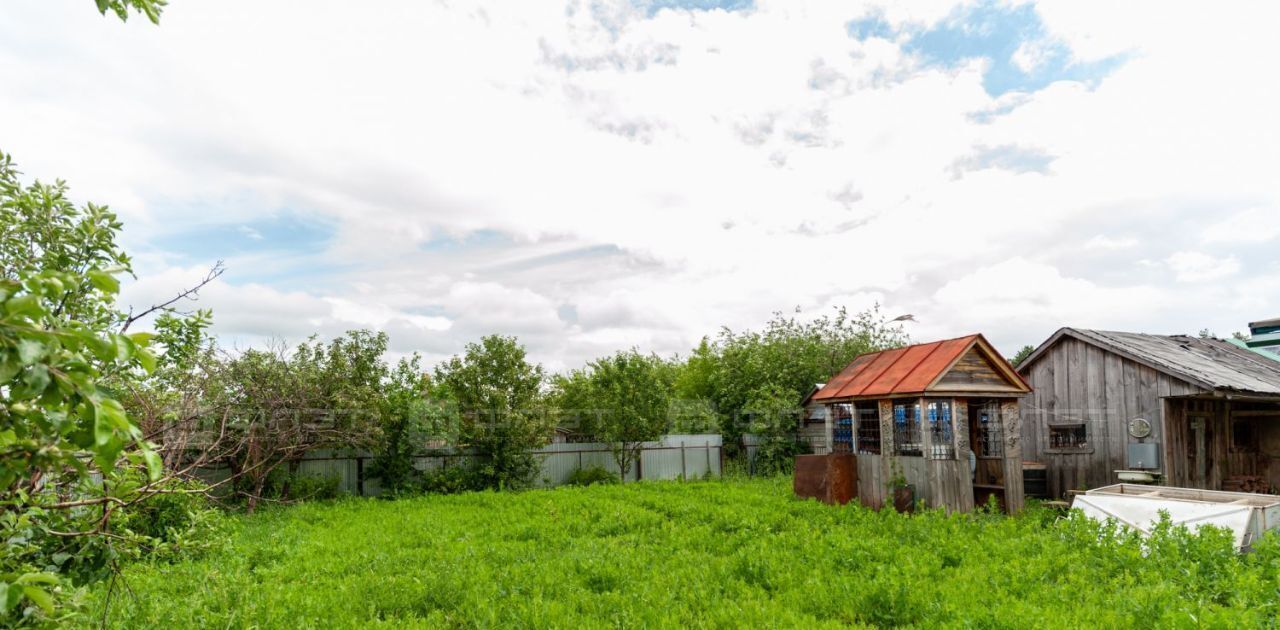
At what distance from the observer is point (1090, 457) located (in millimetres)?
15836

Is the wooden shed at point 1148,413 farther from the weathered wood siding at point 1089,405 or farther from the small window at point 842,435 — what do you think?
the small window at point 842,435

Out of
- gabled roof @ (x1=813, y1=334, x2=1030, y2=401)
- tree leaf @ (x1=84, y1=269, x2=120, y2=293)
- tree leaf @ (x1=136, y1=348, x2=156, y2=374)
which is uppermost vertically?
tree leaf @ (x1=84, y1=269, x2=120, y2=293)

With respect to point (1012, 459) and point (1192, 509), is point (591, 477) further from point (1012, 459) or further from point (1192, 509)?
point (1192, 509)

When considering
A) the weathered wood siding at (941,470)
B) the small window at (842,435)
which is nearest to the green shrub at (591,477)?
the small window at (842,435)

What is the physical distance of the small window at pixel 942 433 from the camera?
13.9 metres

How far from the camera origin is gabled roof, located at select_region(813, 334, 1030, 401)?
1383 centimetres

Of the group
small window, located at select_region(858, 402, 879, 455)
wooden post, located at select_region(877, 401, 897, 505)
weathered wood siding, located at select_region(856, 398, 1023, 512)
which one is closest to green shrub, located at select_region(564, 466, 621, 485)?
small window, located at select_region(858, 402, 879, 455)

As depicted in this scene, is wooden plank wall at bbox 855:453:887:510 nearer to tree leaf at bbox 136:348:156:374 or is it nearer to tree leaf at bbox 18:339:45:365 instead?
tree leaf at bbox 136:348:156:374

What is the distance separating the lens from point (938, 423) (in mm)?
14305

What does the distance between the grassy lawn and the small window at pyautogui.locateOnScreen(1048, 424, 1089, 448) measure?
4.86 m

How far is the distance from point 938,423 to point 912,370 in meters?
1.19

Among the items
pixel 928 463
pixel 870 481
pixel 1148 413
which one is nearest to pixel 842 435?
pixel 870 481

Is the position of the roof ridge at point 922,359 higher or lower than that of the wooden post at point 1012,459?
higher

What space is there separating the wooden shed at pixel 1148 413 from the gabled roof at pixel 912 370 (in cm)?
238
